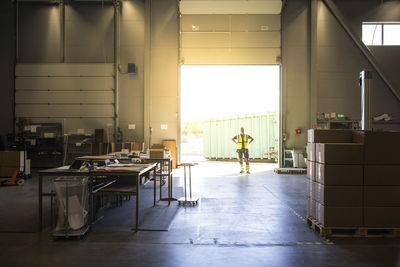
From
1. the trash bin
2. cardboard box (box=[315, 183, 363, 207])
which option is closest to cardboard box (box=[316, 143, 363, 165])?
cardboard box (box=[315, 183, 363, 207])

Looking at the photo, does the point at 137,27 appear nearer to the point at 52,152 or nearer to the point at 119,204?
the point at 52,152

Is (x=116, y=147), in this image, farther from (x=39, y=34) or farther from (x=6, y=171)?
(x=39, y=34)

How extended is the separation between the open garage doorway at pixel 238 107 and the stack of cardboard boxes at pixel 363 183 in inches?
369

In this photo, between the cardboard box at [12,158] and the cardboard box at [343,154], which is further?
the cardboard box at [12,158]

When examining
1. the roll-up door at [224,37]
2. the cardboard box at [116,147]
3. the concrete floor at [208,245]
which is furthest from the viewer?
the roll-up door at [224,37]

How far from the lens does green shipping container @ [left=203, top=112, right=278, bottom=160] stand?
640 inches

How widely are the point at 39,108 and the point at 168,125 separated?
581 cm

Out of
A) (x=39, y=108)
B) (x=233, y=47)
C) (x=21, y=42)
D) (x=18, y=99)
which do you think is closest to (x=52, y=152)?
(x=39, y=108)

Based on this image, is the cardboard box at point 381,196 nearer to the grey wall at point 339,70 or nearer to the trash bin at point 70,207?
the trash bin at point 70,207

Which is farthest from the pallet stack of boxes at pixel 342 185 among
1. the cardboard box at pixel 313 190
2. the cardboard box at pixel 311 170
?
the cardboard box at pixel 311 170

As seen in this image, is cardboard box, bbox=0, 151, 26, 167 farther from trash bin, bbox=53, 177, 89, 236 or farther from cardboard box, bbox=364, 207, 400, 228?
cardboard box, bbox=364, 207, 400, 228

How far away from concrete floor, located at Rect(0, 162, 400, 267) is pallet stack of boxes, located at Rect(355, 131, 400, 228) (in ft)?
0.98

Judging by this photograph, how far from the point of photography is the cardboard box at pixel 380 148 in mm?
4281

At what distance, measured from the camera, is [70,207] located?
4.17 m
